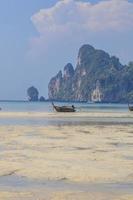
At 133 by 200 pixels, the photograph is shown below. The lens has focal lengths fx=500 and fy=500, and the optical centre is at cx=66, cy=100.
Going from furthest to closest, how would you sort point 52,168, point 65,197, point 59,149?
1. point 59,149
2. point 52,168
3. point 65,197

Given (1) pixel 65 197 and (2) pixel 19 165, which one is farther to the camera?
(2) pixel 19 165

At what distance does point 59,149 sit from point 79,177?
7.31m

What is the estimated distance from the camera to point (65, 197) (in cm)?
1005

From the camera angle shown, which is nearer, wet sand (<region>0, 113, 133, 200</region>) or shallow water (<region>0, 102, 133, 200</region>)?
wet sand (<region>0, 113, 133, 200</region>)

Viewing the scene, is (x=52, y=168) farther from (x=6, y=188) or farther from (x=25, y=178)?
(x=6, y=188)

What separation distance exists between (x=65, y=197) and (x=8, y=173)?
352cm

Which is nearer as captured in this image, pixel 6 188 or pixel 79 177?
pixel 6 188

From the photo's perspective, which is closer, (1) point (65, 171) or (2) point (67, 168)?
(1) point (65, 171)

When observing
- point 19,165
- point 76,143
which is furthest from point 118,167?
point 76,143

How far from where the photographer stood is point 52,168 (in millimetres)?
14211

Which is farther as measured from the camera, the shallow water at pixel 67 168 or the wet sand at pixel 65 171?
the shallow water at pixel 67 168

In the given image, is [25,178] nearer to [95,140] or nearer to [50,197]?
[50,197]

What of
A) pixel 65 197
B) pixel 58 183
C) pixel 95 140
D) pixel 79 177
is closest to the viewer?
pixel 65 197

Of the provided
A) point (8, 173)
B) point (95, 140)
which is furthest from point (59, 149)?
point (8, 173)
